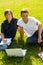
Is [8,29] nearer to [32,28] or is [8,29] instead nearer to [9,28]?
[9,28]

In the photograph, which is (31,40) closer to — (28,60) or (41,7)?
(28,60)

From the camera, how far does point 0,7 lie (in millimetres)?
12641

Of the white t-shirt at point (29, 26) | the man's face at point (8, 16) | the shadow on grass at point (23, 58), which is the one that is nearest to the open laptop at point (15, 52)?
the shadow on grass at point (23, 58)

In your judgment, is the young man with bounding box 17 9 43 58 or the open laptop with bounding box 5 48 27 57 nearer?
the open laptop with bounding box 5 48 27 57

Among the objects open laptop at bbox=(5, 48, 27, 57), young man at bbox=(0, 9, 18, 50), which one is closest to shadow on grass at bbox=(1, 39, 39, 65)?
open laptop at bbox=(5, 48, 27, 57)

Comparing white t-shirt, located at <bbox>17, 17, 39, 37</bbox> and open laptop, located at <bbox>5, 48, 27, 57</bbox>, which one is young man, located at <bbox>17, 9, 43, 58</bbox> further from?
open laptop, located at <bbox>5, 48, 27, 57</bbox>

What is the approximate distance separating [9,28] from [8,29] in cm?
4

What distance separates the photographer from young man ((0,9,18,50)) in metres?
6.45

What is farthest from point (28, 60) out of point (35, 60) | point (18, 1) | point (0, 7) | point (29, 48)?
point (18, 1)

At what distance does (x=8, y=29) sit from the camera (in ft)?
22.6

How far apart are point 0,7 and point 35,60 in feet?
23.8

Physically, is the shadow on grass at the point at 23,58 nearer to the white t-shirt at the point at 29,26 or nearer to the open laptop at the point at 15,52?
the open laptop at the point at 15,52

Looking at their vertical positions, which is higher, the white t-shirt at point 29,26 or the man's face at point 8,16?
the man's face at point 8,16

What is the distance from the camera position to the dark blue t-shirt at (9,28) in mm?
6781
